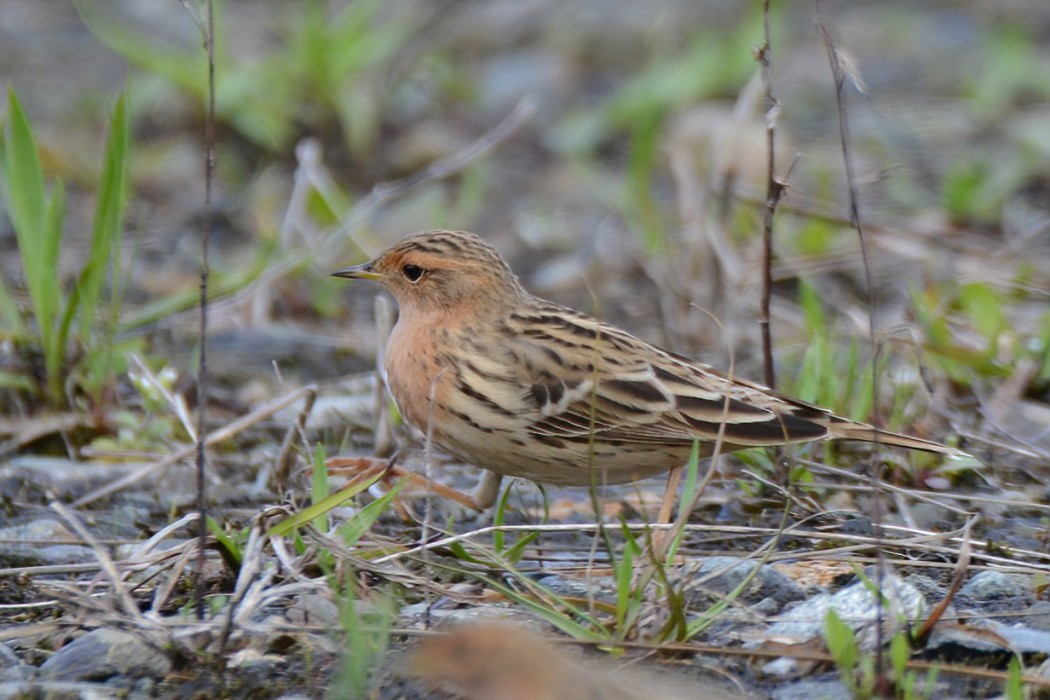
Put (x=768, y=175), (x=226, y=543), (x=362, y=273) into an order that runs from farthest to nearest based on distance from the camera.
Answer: (x=362, y=273)
(x=768, y=175)
(x=226, y=543)

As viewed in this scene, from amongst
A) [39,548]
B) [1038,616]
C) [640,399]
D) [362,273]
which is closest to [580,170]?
[362,273]

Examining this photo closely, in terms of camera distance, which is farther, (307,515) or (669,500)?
(669,500)

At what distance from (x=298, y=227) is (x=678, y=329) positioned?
6.81 ft

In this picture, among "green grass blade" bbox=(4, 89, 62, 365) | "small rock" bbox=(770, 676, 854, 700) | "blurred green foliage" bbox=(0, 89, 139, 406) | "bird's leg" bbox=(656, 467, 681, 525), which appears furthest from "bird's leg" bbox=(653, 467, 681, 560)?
"green grass blade" bbox=(4, 89, 62, 365)

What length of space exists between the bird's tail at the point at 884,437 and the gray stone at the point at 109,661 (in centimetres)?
234

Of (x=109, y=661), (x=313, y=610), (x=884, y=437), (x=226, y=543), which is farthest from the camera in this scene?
(x=884, y=437)

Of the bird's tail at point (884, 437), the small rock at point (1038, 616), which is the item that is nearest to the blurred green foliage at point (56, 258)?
the bird's tail at point (884, 437)

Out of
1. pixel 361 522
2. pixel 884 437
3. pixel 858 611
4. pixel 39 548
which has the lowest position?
pixel 39 548

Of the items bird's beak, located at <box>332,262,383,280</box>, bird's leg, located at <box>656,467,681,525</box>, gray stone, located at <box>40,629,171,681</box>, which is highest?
bird's beak, located at <box>332,262,383,280</box>

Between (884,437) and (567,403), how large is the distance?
1083mm

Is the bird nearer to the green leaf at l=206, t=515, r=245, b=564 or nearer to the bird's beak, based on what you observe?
the green leaf at l=206, t=515, r=245, b=564

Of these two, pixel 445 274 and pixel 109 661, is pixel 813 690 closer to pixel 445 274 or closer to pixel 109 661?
pixel 109 661

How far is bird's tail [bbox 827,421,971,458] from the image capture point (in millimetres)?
4844

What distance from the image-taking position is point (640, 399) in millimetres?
5082
